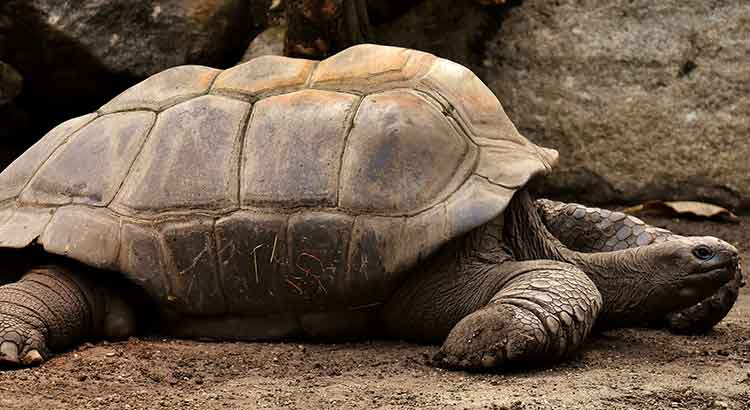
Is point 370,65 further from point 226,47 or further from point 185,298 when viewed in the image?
point 226,47

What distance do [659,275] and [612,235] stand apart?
0.59m

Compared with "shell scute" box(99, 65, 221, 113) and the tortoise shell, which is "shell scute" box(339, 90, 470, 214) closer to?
the tortoise shell

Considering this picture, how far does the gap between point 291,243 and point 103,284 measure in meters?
0.79

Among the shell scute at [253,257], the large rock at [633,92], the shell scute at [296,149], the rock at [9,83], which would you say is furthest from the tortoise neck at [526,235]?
the rock at [9,83]

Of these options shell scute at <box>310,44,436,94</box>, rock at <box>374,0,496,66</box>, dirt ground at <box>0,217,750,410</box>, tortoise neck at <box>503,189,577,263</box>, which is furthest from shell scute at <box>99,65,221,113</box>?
rock at <box>374,0,496,66</box>

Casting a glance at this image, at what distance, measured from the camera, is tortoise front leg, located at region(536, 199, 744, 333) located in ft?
14.6

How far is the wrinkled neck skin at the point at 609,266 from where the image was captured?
165 inches

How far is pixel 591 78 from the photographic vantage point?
23.2 feet

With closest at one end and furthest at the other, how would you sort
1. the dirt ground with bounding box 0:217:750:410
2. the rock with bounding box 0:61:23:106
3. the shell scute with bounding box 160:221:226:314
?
1. the dirt ground with bounding box 0:217:750:410
2. the shell scute with bounding box 160:221:226:314
3. the rock with bounding box 0:61:23:106

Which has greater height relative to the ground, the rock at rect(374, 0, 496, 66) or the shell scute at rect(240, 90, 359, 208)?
the rock at rect(374, 0, 496, 66)

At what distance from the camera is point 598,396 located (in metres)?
3.22

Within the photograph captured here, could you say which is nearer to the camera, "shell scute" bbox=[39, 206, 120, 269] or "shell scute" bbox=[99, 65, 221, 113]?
"shell scute" bbox=[39, 206, 120, 269]

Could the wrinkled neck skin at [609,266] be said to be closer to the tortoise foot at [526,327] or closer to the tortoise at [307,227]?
the tortoise at [307,227]

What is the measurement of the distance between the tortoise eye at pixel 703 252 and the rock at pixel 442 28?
3.26 meters
